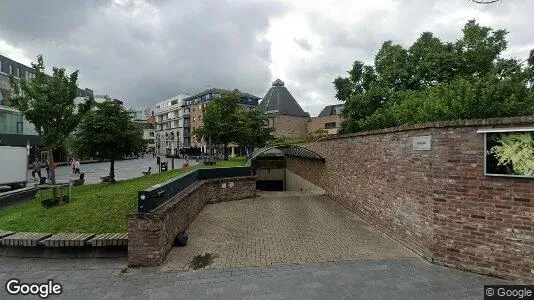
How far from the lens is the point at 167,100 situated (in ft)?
310

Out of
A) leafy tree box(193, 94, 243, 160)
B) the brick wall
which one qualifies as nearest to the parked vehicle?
leafy tree box(193, 94, 243, 160)

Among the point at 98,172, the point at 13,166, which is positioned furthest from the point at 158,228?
the point at 98,172

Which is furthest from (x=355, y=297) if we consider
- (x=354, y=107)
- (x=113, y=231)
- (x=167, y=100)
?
(x=167, y=100)

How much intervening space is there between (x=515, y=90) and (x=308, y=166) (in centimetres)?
1174

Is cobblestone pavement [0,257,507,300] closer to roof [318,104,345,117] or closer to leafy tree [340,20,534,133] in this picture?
leafy tree [340,20,534,133]

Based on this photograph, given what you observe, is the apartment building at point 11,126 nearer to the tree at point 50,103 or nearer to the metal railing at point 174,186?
the tree at point 50,103

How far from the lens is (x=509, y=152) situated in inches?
214

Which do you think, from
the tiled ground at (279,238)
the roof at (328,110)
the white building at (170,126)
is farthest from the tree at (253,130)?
the white building at (170,126)

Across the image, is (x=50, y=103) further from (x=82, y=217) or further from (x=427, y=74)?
(x=427, y=74)

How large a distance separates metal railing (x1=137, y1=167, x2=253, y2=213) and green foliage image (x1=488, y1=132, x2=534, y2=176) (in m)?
6.58

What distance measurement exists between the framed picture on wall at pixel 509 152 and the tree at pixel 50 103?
45.4ft

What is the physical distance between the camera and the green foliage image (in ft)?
→ 17.4

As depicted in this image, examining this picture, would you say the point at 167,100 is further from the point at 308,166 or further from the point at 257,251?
the point at 257,251

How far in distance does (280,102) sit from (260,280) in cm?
6169
